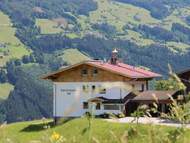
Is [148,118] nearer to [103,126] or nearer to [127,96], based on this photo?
[103,126]

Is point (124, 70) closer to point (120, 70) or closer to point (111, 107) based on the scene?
point (120, 70)

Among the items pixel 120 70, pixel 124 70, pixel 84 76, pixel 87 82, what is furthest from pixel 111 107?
pixel 124 70

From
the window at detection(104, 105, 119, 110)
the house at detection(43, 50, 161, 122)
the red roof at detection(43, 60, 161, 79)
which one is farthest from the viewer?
the red roof at detection(43, 60, 161, 79)

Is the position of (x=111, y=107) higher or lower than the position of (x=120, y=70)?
lower

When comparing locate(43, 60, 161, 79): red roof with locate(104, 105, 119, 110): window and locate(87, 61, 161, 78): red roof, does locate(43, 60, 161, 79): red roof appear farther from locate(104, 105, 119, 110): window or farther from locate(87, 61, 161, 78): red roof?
locate(104, 105, 119, 110): window

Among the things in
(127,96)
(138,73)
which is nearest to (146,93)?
(127,96)

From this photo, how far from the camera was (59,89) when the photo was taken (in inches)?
2702

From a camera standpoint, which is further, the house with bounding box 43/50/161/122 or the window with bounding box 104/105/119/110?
the house with bounding box 43/50/161/122

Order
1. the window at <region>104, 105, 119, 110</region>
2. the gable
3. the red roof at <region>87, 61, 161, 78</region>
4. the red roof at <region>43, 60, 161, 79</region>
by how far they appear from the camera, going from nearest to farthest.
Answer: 1. the window at <region>104, 105, 119, 110</region>
2. the red roof at <region>43, 60, 161, 79</region>
3. the red roof at <region>87, 61, 161, 78</region>
4. the gable

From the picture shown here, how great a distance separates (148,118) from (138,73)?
66442 mm

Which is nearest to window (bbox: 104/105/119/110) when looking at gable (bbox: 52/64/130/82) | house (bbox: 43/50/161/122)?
house (bbox: 43/50/161/122)

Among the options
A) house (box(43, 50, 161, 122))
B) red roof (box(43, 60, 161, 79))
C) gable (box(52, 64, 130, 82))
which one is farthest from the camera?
gable (box(52, 64, 130, 82))

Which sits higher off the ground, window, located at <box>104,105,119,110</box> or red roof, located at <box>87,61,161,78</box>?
red roof, located at <box>87,61,161,78</box>

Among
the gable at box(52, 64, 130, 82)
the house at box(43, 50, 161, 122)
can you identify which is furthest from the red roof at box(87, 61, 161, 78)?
the gable at box(52, 64, 130, 82)
